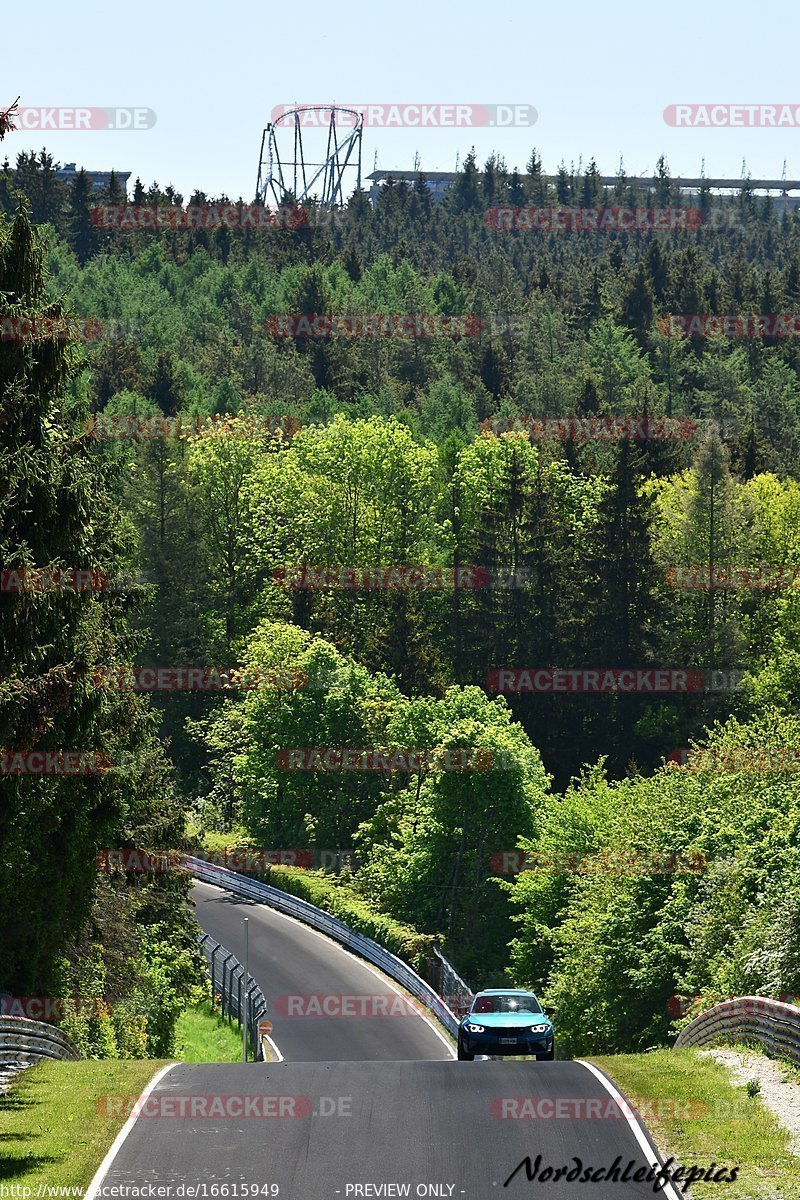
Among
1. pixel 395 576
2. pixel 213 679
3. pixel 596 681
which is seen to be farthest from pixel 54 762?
pixel 213 679

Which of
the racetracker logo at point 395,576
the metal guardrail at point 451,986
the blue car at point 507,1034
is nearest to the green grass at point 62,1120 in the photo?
the blue car at point 507,1034

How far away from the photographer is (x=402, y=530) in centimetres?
8994

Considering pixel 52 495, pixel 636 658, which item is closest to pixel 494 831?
pixel 636 658

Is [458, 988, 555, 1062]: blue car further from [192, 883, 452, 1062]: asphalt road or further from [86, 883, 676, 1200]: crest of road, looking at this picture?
[192, 883, 452, 1062]: asphalt road

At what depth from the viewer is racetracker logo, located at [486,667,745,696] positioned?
3250 inches

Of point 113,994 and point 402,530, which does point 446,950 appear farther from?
point 402,530

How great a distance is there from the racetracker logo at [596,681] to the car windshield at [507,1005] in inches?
2173

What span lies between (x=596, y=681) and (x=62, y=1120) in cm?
6737

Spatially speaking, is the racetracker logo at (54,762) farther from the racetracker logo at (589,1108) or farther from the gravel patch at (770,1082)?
the gravel patch at (770,1082)

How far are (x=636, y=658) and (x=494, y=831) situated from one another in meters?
24.7

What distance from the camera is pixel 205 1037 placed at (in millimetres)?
45094

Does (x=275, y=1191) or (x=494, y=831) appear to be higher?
(x=275, y=1191)

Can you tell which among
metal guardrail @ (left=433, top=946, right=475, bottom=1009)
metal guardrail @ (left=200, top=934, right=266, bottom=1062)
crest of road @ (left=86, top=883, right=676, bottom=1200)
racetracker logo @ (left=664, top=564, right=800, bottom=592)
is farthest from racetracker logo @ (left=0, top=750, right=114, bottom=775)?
racetracker logo @ (left=664, top=564, right=800, bottom=592)

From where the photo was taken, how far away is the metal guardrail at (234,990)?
44500 mm
